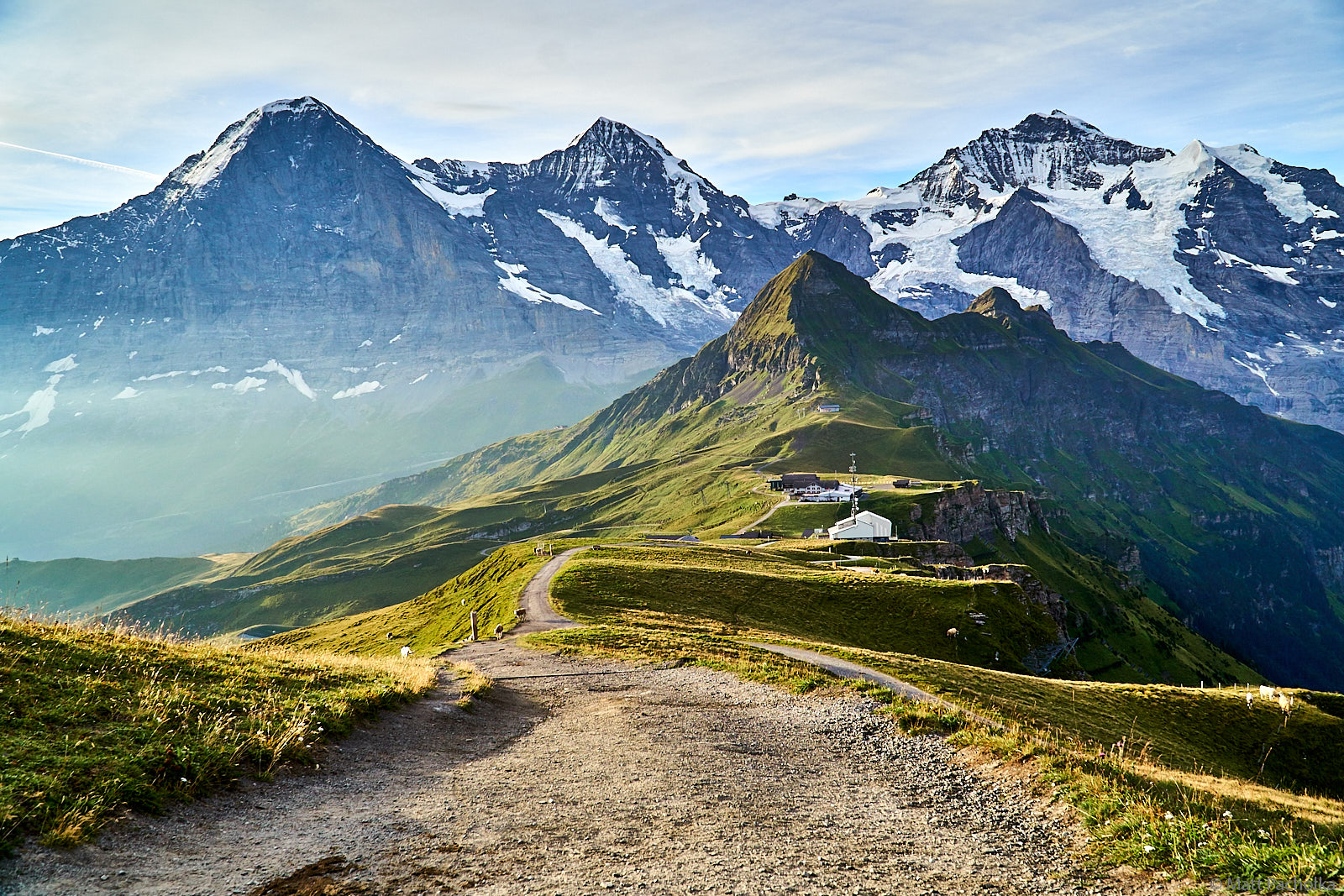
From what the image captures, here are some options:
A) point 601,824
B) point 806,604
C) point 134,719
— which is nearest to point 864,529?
point 806,604

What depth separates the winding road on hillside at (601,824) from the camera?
10656 mm

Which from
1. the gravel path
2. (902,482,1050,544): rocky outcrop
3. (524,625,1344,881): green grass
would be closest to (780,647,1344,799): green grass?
(524,625,1344,881): green grass

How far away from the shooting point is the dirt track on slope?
1068 centimetres

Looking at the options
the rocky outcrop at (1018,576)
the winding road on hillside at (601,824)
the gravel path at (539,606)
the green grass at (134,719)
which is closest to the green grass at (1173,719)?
the winding road on hillside at (601,824)

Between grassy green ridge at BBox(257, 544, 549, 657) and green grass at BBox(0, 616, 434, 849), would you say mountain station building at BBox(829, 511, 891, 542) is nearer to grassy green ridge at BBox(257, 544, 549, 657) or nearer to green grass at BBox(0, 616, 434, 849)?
grassy green ridge at BBox(257, 544, 549, 657)

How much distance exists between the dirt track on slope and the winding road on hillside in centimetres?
4

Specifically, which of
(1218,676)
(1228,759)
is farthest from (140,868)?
(1218,676)

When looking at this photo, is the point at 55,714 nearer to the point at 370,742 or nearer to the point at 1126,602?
the point at 370,742

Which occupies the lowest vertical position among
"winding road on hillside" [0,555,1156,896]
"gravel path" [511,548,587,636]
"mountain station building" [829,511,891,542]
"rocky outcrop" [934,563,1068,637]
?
"rocky outcrop" [934,563,1068,637]

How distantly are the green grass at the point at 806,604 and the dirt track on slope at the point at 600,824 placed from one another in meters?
25.4

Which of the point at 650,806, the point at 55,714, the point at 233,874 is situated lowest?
the point at 650,806

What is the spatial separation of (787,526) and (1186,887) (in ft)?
433

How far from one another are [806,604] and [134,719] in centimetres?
5106

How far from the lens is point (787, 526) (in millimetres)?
141250
